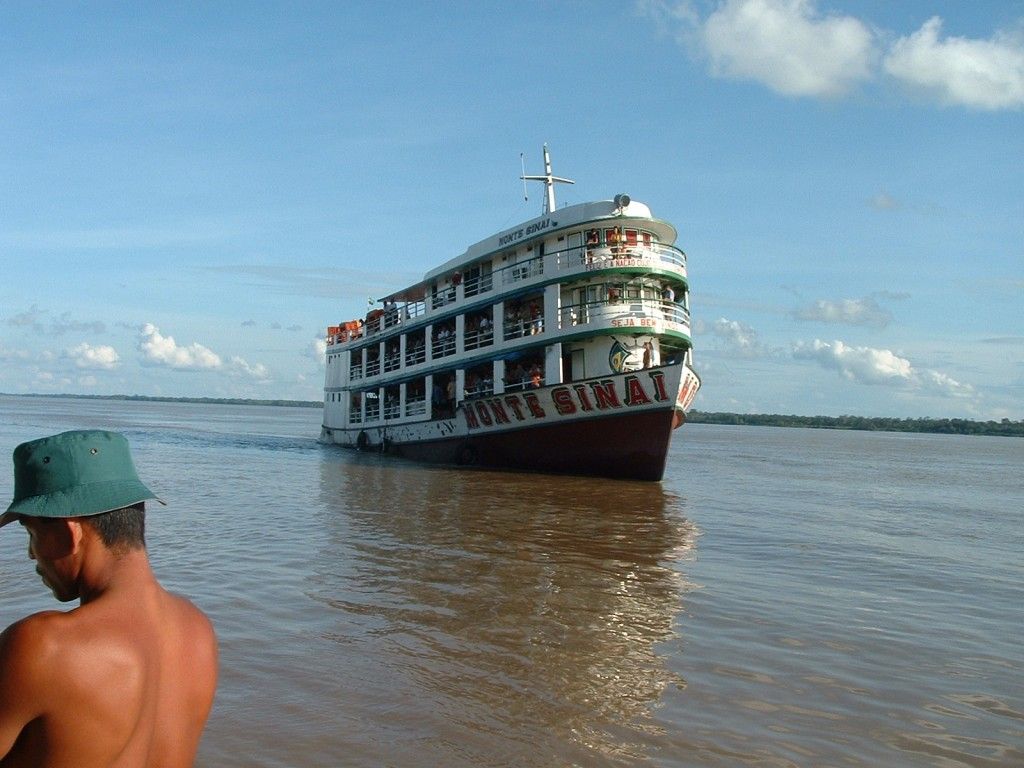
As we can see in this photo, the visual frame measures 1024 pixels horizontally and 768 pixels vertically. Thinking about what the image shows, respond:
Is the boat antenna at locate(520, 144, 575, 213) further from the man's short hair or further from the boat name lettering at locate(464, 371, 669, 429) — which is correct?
the man's short hair

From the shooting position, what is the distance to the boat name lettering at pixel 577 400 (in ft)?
63.5

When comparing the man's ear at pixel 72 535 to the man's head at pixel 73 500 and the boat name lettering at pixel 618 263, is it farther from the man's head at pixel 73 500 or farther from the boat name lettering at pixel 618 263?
the boat name lettering at pixel 618 263

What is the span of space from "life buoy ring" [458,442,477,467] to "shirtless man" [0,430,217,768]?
21204 mm

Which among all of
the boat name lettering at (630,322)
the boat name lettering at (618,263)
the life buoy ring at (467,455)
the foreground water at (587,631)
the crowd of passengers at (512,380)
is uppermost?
the boat name lettering at (618,263)

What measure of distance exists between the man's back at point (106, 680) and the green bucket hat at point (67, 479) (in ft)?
0.65

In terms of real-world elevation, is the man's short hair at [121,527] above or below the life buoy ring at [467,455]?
above

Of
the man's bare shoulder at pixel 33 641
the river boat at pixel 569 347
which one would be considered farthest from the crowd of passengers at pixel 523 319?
the man's bare shoulder at pixel 33 641

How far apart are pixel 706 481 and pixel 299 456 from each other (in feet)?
43.1

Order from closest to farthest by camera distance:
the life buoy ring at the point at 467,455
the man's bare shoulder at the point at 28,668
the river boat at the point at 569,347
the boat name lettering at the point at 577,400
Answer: the man's bare shoulder at the point at 28,668, the boat name lettering at the point at 577,400, the river boat at the point at 569,347, the life buoy ring at the point at 467,455

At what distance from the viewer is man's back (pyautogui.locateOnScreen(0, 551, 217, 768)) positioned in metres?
1.96

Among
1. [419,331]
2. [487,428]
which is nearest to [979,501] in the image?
[487,428]

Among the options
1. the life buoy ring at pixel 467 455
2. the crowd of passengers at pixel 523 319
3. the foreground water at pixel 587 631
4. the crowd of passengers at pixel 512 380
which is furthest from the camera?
the life buoy ring at pixel 467 455

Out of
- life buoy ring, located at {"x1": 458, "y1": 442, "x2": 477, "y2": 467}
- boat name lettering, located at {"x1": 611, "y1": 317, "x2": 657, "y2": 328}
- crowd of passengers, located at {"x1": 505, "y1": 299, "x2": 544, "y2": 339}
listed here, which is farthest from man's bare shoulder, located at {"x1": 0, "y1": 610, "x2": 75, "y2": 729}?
life buoy ring, located at {"x1": 458, "y1": 442, "x2": 477, "y2": 467}

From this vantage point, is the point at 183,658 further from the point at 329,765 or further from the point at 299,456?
the point at 299,456
